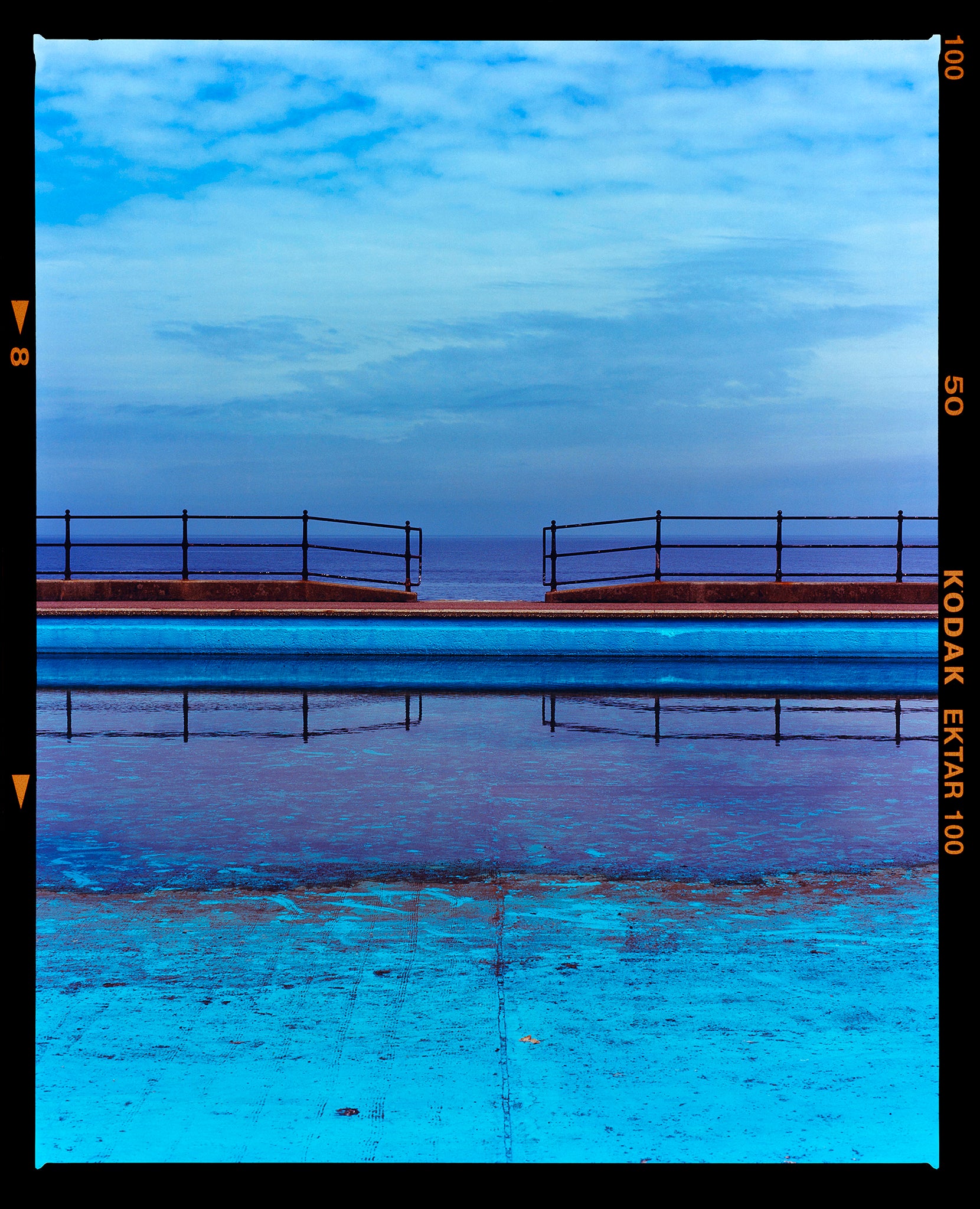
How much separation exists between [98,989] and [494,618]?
8.81m

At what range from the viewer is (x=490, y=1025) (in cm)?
273

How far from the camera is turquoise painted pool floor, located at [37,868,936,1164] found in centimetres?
222

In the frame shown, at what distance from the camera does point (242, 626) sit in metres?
11.5

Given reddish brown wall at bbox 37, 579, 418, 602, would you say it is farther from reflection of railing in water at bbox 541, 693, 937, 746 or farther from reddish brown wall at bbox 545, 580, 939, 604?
reflection of railing in water at bbox 541, 693, 937, 746

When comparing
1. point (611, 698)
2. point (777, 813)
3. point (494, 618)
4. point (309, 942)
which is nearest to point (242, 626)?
point (494, 618)

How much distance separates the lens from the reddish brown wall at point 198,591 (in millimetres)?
13812

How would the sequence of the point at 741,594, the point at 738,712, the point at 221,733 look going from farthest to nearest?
the point at 741,594 < the point at 738,712 < the point at 221,733

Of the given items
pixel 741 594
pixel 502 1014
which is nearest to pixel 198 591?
pixel 741 594
